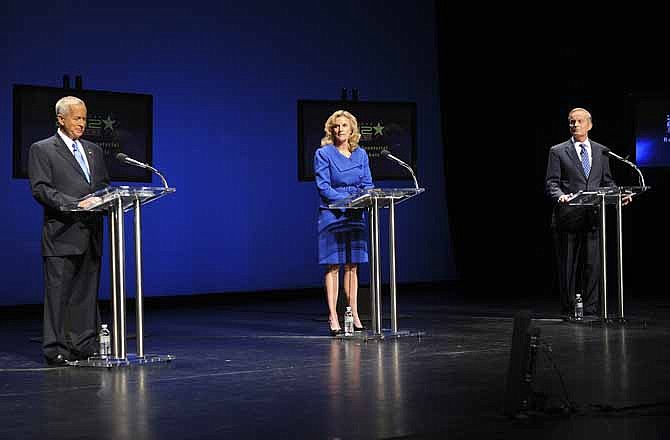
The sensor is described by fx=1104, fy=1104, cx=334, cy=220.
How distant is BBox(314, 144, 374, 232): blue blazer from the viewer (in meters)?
6.89

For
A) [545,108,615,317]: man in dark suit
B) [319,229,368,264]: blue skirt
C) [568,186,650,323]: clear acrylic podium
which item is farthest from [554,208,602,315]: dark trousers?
[319,229,368,264]: blue skirt

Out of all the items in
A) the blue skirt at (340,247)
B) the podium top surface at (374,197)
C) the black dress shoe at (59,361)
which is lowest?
the black dress shoe at (59,361)

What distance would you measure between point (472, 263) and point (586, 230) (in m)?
3.65

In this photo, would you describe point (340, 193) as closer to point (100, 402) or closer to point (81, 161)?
point (81, 161)

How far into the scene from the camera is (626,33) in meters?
10.6

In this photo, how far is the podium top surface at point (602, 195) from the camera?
23.9 feet

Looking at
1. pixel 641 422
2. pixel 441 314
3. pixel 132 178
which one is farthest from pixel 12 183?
pixel 641 422

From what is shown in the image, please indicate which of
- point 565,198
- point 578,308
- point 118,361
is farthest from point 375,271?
point 118,361

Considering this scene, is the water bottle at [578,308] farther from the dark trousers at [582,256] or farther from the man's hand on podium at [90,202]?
the man's hand on podium at [90,202]

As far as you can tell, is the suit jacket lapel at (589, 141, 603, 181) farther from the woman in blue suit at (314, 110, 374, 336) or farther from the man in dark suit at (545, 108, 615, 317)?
the woman in blue suit at (314, 110, 374, 336)

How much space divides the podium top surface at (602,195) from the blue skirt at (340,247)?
4.89 feet

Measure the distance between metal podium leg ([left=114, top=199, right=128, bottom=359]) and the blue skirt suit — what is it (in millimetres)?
1681

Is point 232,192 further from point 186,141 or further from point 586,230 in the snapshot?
point 586,230

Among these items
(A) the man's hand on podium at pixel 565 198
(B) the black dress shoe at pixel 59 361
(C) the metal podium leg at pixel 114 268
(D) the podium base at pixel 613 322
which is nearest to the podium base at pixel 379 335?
(D) the podium base at pixel 613 322
